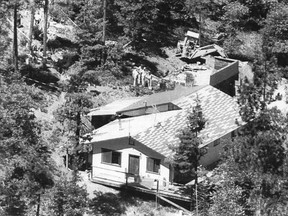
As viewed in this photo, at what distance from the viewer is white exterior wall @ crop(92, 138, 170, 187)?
166 ft

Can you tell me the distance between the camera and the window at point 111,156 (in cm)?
5147

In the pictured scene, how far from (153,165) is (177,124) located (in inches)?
162

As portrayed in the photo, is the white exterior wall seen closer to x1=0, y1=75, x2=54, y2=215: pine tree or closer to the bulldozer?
x1=0, y1=75, x2=54, y2=215: pine tree

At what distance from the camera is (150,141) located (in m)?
50.6

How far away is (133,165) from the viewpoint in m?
51.3

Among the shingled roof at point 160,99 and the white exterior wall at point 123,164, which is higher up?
the shingled roof at point 160,99

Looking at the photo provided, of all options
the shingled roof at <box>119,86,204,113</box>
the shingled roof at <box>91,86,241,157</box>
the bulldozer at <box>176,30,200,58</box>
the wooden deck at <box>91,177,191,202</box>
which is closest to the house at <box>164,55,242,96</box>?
the bulldozer at <box>176,30,200,58</box>

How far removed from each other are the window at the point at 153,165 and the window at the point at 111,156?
2286 mm

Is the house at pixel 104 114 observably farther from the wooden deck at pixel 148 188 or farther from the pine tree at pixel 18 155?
the pine tree at pixel 18 155

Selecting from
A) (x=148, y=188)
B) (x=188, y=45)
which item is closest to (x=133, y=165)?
(x=148, y=188)

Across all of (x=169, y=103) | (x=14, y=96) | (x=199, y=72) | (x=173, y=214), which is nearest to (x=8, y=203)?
(x=14, y=96)

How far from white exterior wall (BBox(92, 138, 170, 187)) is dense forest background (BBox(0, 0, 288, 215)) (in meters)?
1.84

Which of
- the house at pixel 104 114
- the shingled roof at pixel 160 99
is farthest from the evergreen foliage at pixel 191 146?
the house at pixel 104 114

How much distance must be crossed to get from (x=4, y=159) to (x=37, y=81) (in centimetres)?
2330
